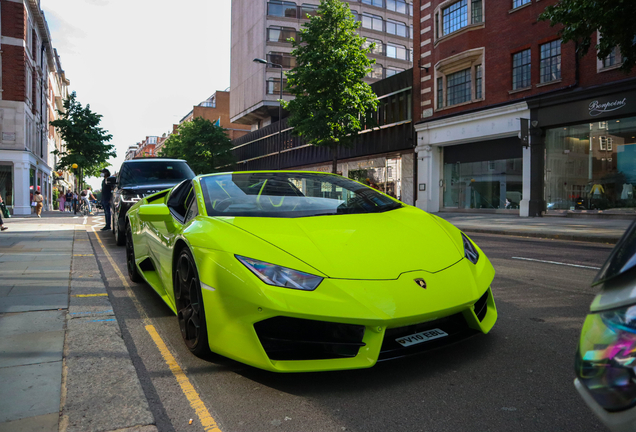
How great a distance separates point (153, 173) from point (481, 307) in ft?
32.9

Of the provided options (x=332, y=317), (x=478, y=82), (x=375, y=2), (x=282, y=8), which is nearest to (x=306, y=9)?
(x=282, y=8)

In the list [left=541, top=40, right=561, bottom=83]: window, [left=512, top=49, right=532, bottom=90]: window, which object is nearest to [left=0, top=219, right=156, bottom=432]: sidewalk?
[left=541, top=40, right=561, bottom=83]: window

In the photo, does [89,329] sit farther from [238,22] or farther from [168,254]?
[238,22]

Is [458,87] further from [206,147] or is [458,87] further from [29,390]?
[206,147]

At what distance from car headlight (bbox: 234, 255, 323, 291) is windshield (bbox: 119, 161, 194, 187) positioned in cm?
904

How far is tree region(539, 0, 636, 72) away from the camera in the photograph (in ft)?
29.2

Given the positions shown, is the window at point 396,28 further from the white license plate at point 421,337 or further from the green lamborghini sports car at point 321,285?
the white license plate at point 421,337

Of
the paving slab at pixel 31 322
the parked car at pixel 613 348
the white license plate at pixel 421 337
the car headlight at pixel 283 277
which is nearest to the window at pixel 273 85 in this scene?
the paving slab at pixel 31 322

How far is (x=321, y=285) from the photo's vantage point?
2.54 meters

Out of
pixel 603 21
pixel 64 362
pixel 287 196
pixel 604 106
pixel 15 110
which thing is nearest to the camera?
pixel 64 362

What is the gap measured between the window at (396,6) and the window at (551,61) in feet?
113

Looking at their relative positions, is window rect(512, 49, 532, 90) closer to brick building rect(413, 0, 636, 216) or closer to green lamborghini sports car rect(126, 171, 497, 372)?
brick building rect(413, 0, 636, 216)

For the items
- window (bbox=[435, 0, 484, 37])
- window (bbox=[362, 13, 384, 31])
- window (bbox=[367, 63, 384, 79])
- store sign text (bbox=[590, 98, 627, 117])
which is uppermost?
window (bbox=[362, 13, 384, 31])

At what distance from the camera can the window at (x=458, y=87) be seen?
931 inches
